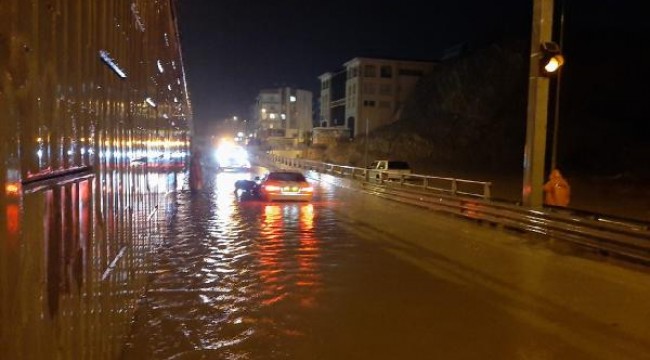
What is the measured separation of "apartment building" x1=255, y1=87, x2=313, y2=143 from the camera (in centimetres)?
13962

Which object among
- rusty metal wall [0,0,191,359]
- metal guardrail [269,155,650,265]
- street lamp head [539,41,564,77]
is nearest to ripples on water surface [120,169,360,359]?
rusty metal wall [0,0,191,359]

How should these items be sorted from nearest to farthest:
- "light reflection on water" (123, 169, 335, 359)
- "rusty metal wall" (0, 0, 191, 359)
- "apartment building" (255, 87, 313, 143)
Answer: "rusty metal wall" (0, 0, 191, 359) < "light reflection on water" (123, 169, 335, 359) < "apartment building" (255, 87, 313, 143)

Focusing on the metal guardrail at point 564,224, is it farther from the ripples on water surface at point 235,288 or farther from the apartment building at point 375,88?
the apartment building at point 375,88

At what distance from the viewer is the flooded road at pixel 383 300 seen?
6312mm

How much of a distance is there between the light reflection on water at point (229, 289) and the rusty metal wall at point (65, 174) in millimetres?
1270

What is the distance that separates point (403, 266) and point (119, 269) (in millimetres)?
6881

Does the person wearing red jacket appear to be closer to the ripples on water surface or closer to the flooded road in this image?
the flooded road

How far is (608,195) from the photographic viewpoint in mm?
30484

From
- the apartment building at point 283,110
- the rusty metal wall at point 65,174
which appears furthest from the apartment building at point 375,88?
the rusty metal wall at point 65,174

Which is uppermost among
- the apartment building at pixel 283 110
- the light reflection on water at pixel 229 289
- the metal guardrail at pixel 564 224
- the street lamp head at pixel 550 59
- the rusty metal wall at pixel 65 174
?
the apartment building at pixel 283 110

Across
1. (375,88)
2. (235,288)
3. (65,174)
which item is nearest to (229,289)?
(235,288)

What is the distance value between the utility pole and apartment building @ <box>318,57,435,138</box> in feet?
247

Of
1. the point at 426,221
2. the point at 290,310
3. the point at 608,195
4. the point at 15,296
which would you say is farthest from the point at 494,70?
the point at 15,296

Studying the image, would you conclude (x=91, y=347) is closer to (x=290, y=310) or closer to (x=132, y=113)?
(x=132, y=113)
